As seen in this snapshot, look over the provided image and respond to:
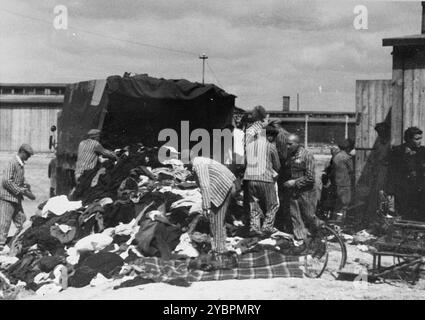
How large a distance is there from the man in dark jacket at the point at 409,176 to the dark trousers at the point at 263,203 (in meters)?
2.18

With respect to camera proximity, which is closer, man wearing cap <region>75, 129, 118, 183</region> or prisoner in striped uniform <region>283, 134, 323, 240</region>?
prisoner in striped uniform <region>283, 134, 323, 240</region>

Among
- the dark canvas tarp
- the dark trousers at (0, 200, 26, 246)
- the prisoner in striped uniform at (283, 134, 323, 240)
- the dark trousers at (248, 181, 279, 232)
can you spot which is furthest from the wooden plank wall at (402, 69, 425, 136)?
the dark trousers at (0, 200, 26, 246)

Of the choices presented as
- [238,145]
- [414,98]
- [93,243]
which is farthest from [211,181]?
[238,145]

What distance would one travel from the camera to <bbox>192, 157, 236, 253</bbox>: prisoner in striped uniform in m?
7.18

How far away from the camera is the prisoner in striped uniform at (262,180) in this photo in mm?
8031

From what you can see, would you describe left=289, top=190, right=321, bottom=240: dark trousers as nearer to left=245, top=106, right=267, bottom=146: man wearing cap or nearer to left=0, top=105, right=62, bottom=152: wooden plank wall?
left=245, top=106, right=267, bottom=146: man wearing cap

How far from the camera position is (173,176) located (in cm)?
1043

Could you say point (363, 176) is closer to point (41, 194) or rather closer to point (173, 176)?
point (173, 176)

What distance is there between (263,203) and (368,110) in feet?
12.8

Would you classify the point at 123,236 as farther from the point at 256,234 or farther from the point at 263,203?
the point at 263,203

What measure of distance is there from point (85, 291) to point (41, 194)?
9.53 m

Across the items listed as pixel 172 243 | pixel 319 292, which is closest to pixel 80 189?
pixel 172 243

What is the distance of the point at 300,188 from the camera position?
8.15m

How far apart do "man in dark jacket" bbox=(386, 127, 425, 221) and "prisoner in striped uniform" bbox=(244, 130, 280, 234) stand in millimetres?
2110
